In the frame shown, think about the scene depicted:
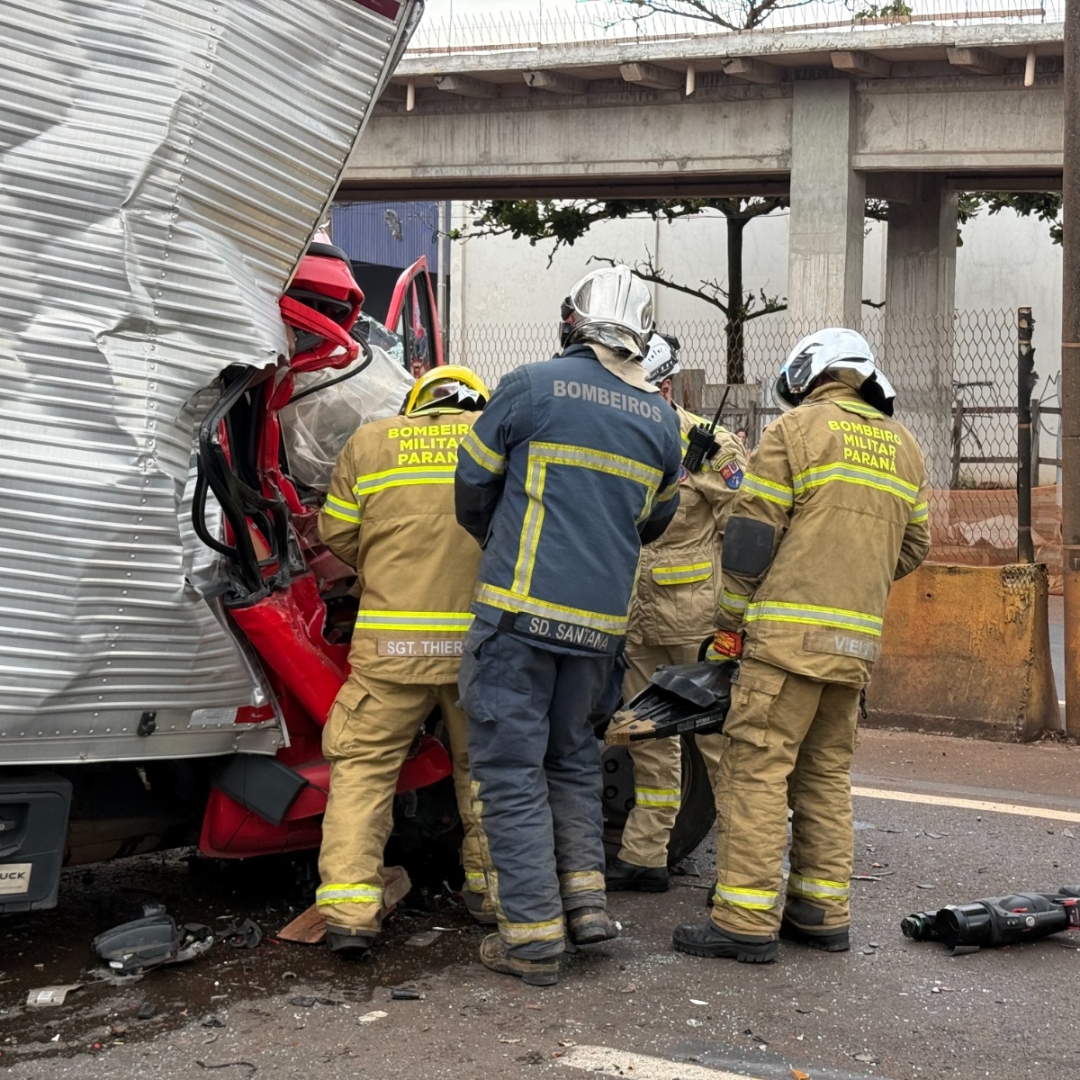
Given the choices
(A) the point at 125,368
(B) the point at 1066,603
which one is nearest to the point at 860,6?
(B) the point at 1066,603

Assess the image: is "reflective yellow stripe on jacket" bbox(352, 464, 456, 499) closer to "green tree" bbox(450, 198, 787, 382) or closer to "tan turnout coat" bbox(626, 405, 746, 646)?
"tan turnout coat" bbox(626, 405, 746, 646)

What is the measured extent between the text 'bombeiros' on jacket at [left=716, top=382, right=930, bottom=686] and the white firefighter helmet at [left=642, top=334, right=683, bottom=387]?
0.84 meters

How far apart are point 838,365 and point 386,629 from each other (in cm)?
154

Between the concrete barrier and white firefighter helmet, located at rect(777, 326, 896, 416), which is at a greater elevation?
white firefighter helmet, located at rect(777, 326, 896, 416)

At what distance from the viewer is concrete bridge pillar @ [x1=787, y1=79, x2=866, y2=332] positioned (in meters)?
14.5

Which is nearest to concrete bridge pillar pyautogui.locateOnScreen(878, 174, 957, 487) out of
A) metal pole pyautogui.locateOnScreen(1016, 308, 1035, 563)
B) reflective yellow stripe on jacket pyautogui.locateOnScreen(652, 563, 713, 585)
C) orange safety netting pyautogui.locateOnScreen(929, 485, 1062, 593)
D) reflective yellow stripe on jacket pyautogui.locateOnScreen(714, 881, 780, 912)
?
orange safety netting pyautogui.locateOnScreen(929, 485, 1062, 593)

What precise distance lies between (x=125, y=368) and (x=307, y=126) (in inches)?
30.1

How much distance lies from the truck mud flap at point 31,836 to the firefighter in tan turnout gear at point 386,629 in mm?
777

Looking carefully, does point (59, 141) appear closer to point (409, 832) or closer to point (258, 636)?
point (258, 636)

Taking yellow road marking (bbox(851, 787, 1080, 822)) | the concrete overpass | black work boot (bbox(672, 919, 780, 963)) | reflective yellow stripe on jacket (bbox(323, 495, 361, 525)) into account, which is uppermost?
the concrete overpass

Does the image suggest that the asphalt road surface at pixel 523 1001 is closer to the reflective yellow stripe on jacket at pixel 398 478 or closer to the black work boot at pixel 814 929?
the black work boot at pixel 814 929

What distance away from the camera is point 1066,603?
7.51m

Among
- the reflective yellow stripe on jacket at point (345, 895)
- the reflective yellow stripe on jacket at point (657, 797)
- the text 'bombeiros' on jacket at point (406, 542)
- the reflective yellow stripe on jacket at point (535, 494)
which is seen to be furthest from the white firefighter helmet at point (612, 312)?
the reflective yellow stripe on jacket at point (345, 895)

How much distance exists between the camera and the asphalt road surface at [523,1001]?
3.52 meters
